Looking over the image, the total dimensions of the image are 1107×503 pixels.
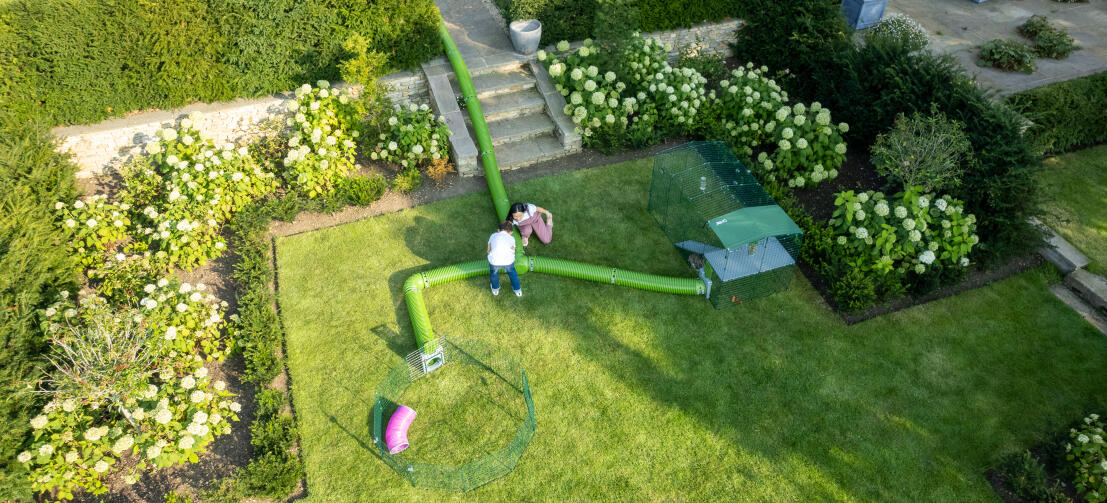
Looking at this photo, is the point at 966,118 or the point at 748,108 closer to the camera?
the point at 966,118

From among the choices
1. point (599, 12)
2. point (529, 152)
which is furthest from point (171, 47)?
point (599, 12)

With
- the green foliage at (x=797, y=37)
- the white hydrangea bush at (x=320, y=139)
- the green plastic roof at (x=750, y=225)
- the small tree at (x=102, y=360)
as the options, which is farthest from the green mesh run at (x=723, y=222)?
the small tree at (x=102, y=360)

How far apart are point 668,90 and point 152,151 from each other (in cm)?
1029

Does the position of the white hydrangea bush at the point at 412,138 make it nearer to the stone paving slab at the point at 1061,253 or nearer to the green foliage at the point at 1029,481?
the green foliage at the point at 1029,481

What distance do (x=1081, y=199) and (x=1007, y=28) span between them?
584cm

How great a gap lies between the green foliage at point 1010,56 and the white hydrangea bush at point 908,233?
247 inches

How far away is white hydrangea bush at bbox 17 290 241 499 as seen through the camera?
27.3 ft

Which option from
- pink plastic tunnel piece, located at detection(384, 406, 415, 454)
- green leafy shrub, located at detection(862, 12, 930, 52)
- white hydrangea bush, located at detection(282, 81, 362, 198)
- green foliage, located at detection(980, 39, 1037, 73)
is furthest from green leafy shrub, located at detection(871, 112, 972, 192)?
white hydrangea bush, located at detection(282, 81, 362, 198)

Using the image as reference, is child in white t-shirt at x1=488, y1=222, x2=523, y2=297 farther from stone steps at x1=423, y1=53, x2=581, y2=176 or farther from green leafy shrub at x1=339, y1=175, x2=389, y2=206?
green leafy shrub at x1=339, y1=175, x2=389, y2=206

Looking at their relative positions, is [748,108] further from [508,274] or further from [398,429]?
[398,429]

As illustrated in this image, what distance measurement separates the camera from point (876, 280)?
1123cm

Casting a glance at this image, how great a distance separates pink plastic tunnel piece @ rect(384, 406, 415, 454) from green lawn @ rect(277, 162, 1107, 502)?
24cm

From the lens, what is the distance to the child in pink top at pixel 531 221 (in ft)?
38.8

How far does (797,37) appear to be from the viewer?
49.0 feet
